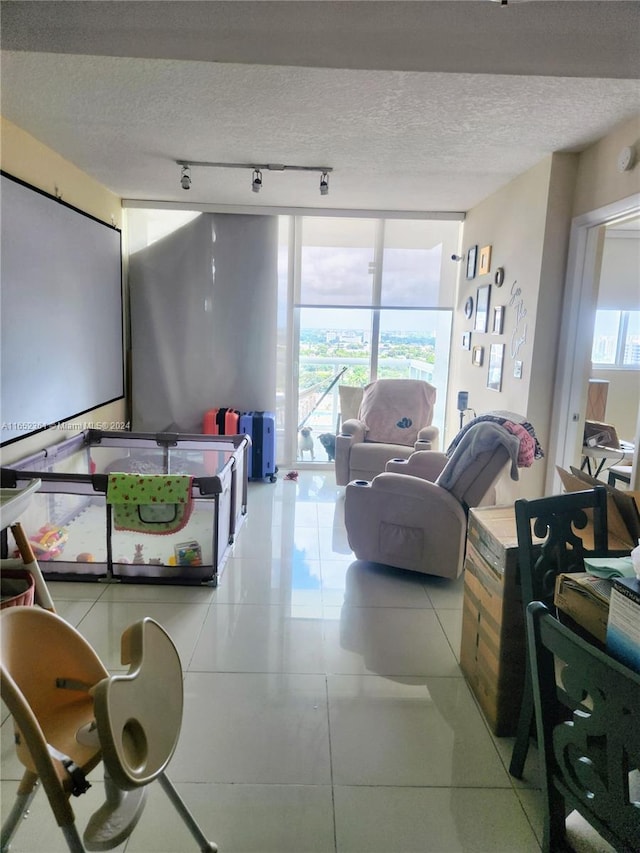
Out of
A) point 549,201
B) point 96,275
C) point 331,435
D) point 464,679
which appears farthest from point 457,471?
point 96,275

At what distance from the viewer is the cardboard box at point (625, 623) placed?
109 centimetres

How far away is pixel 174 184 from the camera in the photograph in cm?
434

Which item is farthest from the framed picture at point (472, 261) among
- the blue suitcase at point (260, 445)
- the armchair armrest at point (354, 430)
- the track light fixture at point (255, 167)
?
the blue suitcase at point (260, 445)

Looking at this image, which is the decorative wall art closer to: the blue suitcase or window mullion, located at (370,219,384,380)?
window mullion, located at (370,219,384,380)

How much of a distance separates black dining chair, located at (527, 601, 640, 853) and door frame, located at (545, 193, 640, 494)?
2.50m

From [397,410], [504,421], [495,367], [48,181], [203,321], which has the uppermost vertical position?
[48,181]

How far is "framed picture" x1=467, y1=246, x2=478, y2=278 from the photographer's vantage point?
467 cm

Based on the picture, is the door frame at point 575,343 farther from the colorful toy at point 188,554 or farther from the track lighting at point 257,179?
the colorful toy at point 188,554

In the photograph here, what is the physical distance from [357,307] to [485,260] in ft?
4.82

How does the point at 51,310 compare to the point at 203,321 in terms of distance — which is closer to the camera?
the point at 51,310

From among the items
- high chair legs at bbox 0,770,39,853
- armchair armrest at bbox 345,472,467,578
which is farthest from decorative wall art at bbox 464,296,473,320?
high chair legs at bbox 0,770,39,853

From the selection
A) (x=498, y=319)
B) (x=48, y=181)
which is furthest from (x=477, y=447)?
(x=48, y=181)

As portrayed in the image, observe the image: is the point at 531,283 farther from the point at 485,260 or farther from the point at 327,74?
the point at 327,74

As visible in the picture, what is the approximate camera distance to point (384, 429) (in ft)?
16.1
